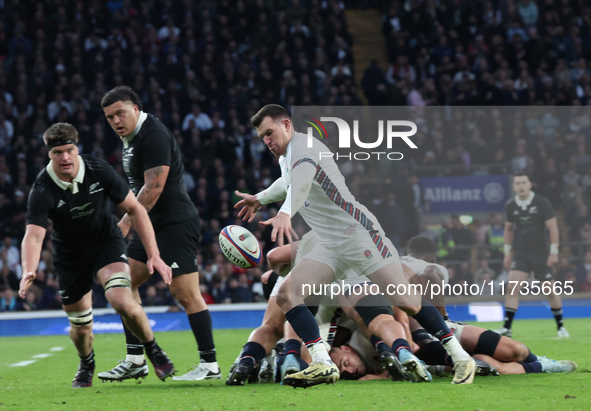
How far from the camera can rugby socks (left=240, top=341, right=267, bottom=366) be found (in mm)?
5410

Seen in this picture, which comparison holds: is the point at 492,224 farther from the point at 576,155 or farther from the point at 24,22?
the point at 24,22

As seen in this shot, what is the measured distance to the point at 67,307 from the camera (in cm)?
576

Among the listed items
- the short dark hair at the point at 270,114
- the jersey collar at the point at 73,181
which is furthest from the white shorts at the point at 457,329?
the jersey collar at the point at 73,181

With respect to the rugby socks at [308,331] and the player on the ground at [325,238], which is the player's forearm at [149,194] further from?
the rugby socks at [308,331]

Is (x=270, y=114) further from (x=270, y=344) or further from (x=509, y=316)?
(x=509, y=316)

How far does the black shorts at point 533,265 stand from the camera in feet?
33.6

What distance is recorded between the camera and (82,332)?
5.77 meters

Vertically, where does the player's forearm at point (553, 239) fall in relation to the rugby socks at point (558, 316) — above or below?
above

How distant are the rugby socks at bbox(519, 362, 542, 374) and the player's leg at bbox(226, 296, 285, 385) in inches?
74.2

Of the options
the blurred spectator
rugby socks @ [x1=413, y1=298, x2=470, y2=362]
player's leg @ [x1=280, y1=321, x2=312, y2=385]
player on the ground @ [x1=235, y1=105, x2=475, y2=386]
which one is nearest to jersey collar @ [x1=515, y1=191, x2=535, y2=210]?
the blurred spectator

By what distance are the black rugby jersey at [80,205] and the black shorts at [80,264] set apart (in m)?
0.06

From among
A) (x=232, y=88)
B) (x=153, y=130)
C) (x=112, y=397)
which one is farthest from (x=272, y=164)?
(x=112, y=397)

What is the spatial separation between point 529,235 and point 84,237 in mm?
6749

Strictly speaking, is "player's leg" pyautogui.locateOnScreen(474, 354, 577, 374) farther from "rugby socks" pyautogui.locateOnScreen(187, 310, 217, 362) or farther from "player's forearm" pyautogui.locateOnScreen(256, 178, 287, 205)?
"rugby socks" pyautogui.locateOnScreen(187, 310, 217, 362)
